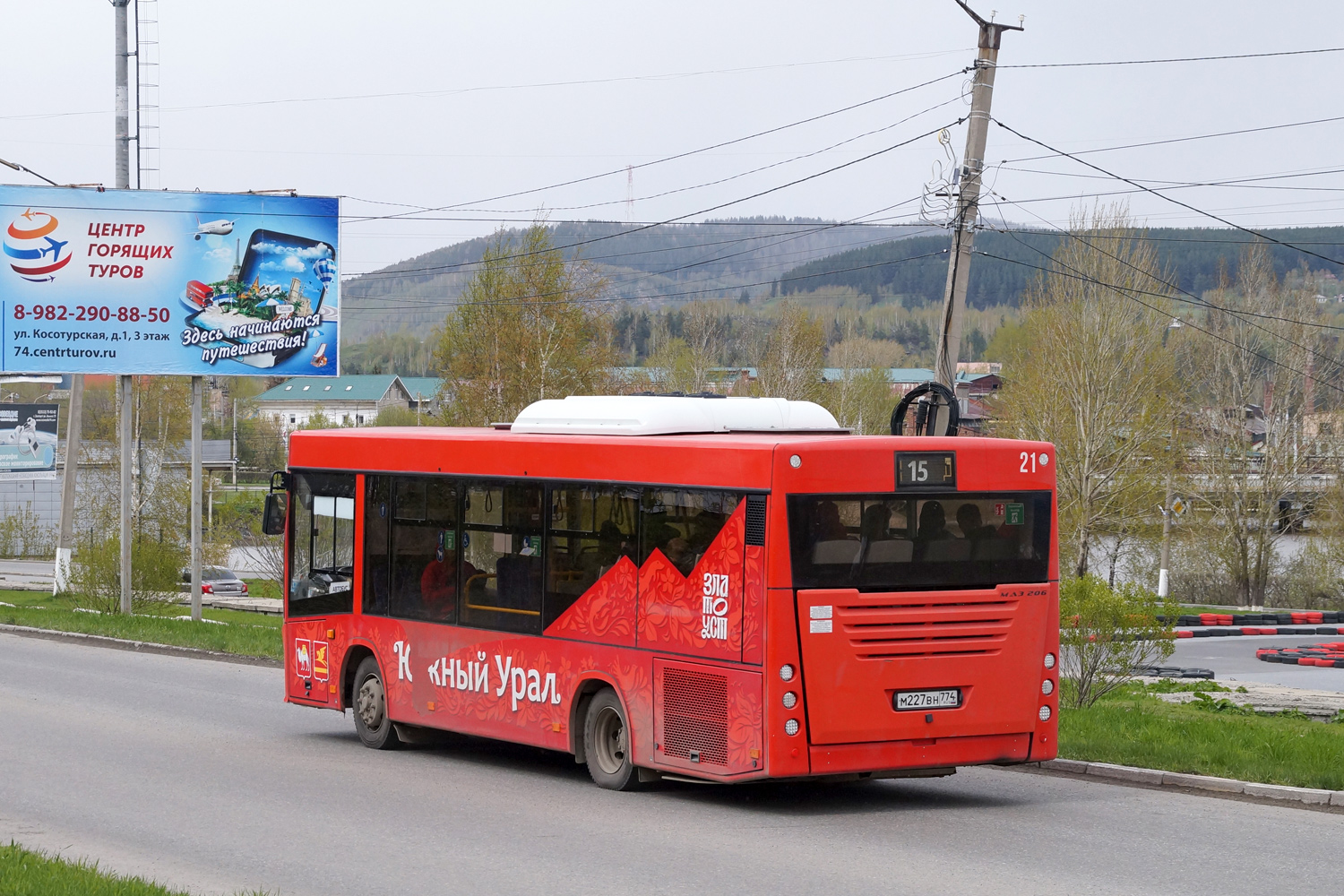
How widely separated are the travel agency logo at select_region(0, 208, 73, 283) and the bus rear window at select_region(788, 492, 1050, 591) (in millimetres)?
21260

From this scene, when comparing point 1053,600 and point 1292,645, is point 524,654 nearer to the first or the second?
point 1053,600

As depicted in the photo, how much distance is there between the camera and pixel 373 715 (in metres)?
14.5

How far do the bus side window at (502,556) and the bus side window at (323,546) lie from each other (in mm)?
1896

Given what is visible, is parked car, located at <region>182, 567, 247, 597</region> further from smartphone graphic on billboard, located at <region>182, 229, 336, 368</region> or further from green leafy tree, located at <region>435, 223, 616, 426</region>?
smartphone graphic on billboard, located at <region>182, 229, 336, 368</region>

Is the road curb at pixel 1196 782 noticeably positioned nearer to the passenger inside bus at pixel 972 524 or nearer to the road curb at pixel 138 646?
the passenger inside bus at pixel 972 524

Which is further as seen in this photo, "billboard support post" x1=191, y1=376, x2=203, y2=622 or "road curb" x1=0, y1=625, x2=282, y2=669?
"billboard support post" x1=191, y1=376, x2=203, y2=622

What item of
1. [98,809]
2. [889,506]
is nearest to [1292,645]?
[889,506]

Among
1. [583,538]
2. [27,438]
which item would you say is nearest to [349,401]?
[27,438]

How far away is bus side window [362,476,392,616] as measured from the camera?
1431cm

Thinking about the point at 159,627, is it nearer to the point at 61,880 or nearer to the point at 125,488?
the point at 125,488

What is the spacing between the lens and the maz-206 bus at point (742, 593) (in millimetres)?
10539

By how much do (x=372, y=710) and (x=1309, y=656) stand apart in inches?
880

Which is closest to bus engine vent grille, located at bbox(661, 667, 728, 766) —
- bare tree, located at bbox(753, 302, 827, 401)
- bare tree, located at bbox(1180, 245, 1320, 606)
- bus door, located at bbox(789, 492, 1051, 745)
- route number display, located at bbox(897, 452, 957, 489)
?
bus door, located at bbox(789, 492, 1051, 745)

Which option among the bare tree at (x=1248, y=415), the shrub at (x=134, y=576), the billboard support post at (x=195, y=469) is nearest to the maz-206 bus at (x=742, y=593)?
the billboard support post at (x=195, y=469)
